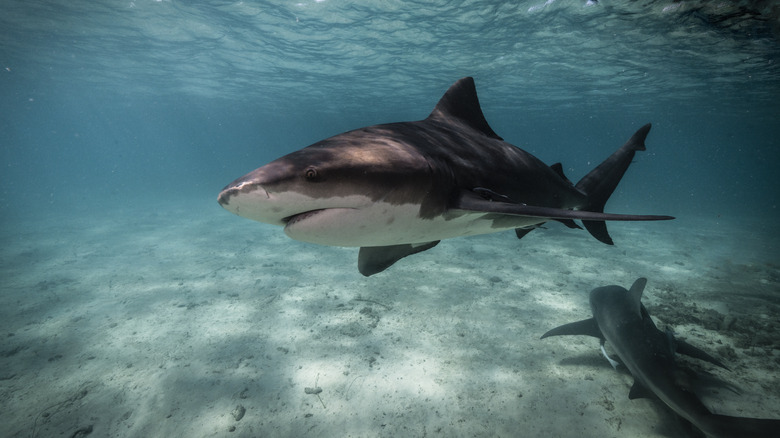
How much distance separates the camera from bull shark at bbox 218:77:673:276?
159 cm

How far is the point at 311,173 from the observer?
5.14 feet

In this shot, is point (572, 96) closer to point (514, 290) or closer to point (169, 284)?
point (514, 290)

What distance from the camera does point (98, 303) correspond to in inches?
317

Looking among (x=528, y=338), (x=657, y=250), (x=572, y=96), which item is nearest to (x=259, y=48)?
(x=528, y=338)

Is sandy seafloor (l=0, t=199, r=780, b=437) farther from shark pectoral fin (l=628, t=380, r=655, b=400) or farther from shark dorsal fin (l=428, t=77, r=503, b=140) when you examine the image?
shark dorsal fin (l=428, t=77, r=503, b=140)

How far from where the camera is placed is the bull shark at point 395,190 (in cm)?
159

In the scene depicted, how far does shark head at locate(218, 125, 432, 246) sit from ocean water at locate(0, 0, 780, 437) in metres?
3.11

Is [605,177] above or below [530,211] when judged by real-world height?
above

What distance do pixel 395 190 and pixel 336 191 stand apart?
37cm

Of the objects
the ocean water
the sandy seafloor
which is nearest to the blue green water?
the ocean water

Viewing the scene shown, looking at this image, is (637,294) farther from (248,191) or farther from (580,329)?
(248,191)

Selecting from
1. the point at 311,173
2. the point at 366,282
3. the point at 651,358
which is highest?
the point at 311,173

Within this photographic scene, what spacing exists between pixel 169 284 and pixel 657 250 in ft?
60.0

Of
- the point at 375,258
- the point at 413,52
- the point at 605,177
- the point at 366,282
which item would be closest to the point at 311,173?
the point at 375,258
